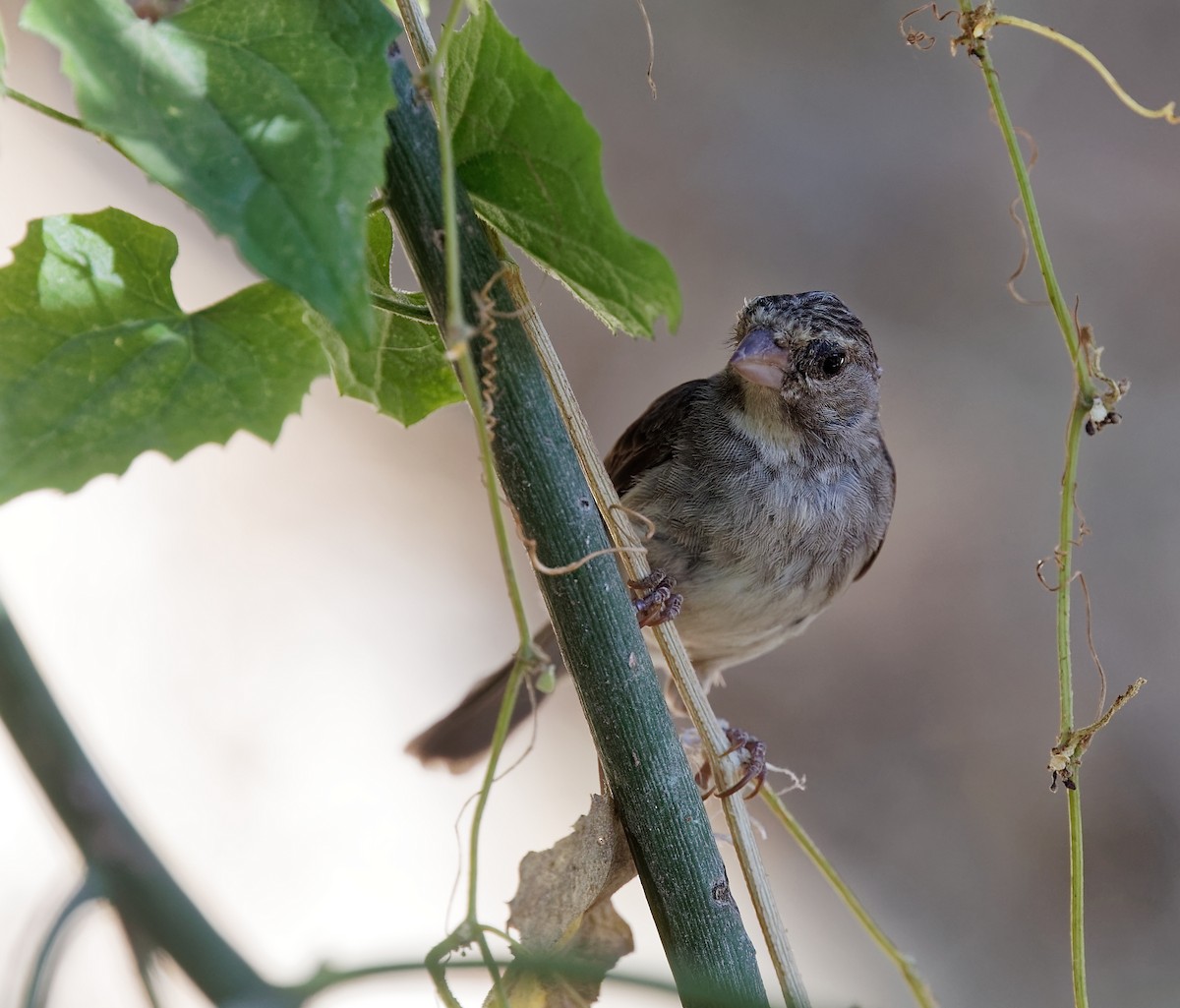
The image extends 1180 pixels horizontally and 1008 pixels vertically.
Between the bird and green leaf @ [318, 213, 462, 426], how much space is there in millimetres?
1653

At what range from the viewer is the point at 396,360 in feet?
4.85

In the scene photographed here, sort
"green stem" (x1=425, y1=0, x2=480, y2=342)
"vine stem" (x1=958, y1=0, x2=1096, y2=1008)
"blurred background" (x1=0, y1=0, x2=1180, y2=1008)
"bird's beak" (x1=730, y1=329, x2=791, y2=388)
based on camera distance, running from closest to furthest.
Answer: "green stem" (x1=425, y1=0, x2=480, y2=342), "vine stem" (x1=958, y1=0, x2=1096, y2=1008), "bird's beak" (x1=730, y1=329, x2=791, y2=388), "blurred background" (x1=0, y1=0, x2=1180, y2=1008)

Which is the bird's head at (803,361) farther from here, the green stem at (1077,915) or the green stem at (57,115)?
the green stem at (57,115)

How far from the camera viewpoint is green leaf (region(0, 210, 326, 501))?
1.12 metres

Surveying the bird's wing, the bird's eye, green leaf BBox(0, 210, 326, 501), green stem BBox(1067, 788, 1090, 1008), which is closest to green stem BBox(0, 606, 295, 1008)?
green leaf BBox(0, 210, 326, 501)

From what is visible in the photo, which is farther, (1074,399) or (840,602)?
(840,602)

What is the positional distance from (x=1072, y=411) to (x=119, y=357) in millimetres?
1110

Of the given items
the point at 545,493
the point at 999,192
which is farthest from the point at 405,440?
the point at 545,493

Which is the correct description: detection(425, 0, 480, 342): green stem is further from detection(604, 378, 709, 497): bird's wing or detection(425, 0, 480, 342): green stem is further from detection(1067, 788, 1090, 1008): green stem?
detection(604, 378, 709, 497): bird's wing

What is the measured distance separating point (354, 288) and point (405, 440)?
5740mm

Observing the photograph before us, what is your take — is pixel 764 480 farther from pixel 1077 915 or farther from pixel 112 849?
pixel 112 849

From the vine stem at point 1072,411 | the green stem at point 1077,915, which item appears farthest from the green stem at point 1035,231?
the green stem at point 1077,915

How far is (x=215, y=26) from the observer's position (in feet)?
3.52

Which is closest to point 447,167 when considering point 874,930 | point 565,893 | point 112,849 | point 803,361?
point 112,849
